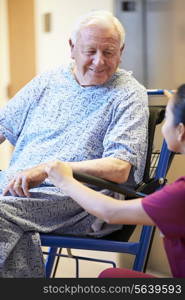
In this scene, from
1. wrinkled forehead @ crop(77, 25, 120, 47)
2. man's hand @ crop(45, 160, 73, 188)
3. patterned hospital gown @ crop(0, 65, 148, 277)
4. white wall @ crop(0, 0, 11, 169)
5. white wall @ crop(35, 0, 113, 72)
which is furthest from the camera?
white wall @ crop(0, 0, 11, 169)

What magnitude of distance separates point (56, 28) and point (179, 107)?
2104mm

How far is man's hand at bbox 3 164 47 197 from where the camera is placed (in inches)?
68.5

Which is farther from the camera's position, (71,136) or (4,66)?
(4,66)

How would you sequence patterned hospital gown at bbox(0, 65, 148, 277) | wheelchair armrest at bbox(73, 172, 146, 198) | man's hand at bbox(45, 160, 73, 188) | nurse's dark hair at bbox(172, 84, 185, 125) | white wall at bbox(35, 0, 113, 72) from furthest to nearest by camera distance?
white wall at bbox(35, 0, 113, 72), patterned hospital gown at bbox(0, 65, 148, 277), wheelchair armrest at bbox(73, 172, 146, 198), man's hand at bbox(45, 160, 73, 188), nurse's dark hair at bbox(172, 84, 185, 125)

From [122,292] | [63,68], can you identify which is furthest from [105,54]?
[122,292]

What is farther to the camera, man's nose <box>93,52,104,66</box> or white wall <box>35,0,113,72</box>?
white wall <box>35,0,113,72</box>

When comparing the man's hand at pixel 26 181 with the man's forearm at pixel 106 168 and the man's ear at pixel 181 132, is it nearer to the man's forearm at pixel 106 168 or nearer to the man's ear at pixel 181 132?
the man's forearm at pixel 106 168

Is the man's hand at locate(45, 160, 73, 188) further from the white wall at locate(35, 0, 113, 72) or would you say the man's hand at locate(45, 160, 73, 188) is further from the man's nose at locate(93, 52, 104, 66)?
the white wall at locate(35, 0, 113, 72)

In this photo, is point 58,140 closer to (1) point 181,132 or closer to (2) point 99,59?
(2) point 99,59

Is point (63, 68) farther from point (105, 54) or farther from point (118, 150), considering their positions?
point (118, 150)

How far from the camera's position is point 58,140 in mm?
1951

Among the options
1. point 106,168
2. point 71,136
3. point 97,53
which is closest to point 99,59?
point 97,53

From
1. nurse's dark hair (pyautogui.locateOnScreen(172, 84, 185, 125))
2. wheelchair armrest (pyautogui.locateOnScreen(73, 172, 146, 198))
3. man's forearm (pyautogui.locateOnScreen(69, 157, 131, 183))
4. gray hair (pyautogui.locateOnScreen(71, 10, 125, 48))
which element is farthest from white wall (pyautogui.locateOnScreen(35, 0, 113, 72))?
nurse's dark hair (pyautogui.locateOnScreen(172, 84, 185, 125))

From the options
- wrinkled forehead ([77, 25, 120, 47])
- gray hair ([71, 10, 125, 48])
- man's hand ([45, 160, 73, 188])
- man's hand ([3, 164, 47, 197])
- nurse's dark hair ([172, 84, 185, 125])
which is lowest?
man's hand ([3, 164, 47, 197])
